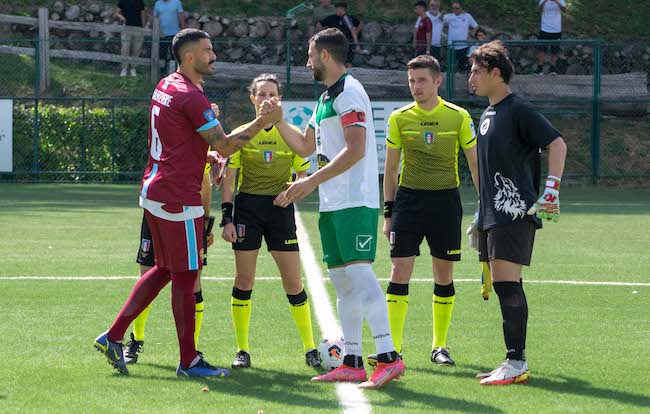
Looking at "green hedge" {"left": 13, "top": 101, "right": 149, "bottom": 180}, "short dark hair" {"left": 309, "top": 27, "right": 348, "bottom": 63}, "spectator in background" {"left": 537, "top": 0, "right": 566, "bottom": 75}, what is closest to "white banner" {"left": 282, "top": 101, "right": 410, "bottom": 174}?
"green hedge" {"left": 13, "top": 101, "right": 149, "bottom": 180}

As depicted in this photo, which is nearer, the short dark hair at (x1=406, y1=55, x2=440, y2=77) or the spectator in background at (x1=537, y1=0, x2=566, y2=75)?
the short dark hair at (x1=406, y1=55, x2=440, y2=77)

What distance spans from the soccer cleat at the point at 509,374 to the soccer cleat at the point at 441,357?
0.62 meters

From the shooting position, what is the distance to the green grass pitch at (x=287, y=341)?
6508mm

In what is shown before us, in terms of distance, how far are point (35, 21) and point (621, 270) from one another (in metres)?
20.9

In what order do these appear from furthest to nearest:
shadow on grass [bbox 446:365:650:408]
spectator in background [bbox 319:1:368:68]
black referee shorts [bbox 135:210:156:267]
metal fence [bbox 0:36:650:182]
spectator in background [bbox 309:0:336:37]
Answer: spectator in background [bbox 309:0:336:37] → spectator in background [bbox 319:1:368:68] → metal fence [bbox 0:36:650:182] → black referee shorts [bbox 135:210:156:267] → shadow on grass [bbox 446:365:650:408]

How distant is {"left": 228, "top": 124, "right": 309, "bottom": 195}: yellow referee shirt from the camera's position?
799 centimetres

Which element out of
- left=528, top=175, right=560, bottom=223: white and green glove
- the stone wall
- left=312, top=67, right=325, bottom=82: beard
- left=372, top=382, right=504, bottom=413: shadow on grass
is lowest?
left=372, top=382, right=504, bottom=413: shadow on grass

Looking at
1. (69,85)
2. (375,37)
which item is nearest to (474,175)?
(69,85)

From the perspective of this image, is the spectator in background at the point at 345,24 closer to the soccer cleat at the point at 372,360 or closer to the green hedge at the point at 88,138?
the green hedge at the point at 88,138

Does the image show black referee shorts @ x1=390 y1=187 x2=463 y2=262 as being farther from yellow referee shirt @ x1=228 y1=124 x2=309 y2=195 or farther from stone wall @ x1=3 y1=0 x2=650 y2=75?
stone wall @ x1=3 y1=0 x2=650 y2=75

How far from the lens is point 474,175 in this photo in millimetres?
7914

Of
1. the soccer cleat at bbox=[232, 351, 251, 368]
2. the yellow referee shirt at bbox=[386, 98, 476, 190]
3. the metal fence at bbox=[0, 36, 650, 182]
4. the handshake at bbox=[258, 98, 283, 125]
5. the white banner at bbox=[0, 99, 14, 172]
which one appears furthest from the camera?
the metal fence at bbox=[0, 36, 650, 182]

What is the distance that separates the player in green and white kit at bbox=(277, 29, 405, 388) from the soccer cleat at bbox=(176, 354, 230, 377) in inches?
25.5

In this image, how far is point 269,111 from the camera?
7.02m
